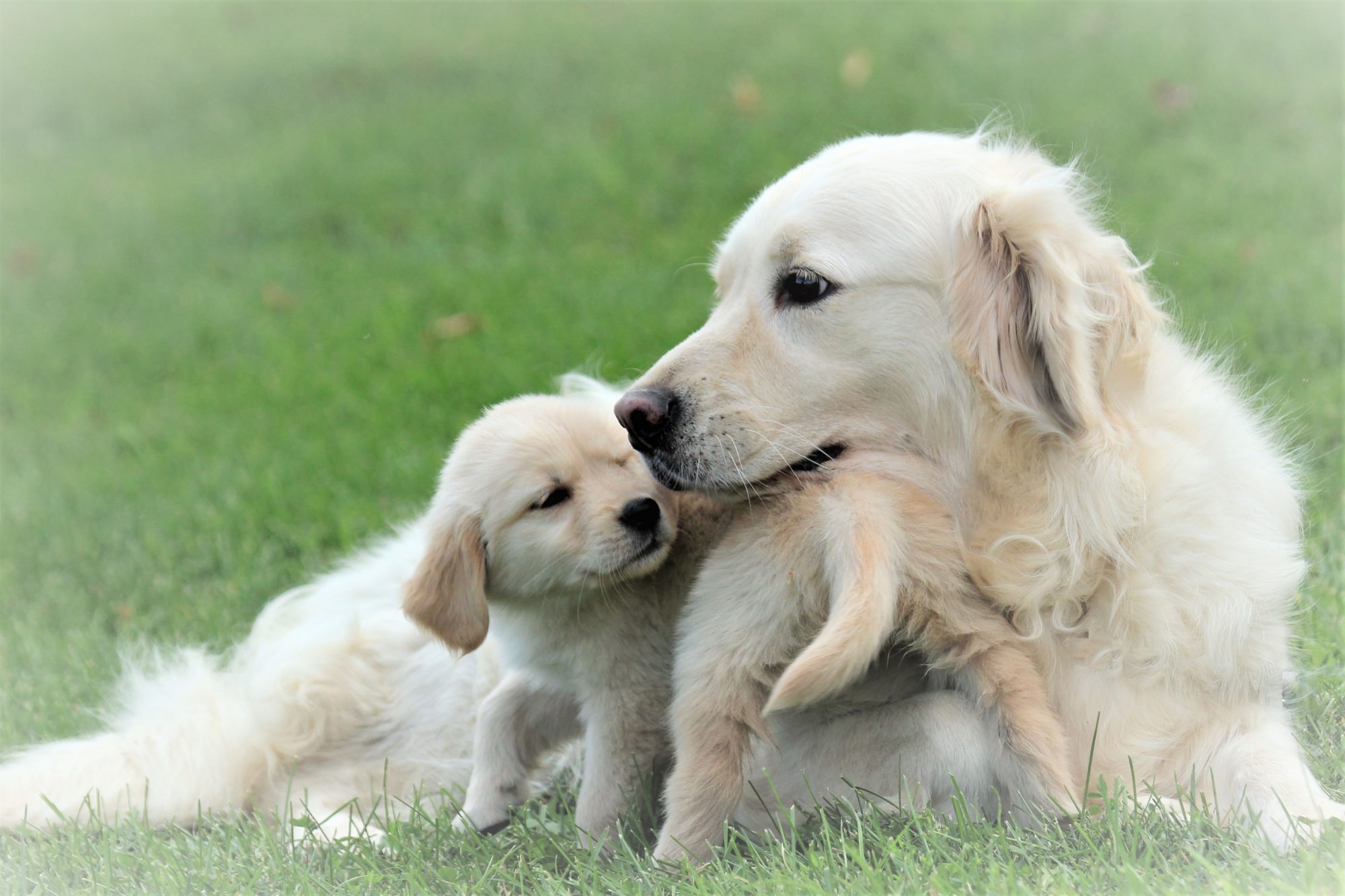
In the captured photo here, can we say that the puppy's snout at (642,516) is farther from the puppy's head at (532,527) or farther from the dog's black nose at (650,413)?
the dog's black nose at (650,413)

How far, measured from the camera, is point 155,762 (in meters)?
3.86

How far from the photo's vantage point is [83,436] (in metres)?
8.09

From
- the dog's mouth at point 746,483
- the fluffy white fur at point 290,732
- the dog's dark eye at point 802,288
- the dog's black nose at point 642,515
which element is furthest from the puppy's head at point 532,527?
the fluffy white fur at point 290,732

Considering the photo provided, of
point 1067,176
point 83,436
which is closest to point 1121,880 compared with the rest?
point 1067,176

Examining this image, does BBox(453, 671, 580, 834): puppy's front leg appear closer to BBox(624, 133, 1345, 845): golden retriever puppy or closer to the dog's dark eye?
BBox(624, 133, 1345, 845): golden retriever puppy

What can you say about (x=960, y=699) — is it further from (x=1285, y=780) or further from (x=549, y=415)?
(x=549, y=415)

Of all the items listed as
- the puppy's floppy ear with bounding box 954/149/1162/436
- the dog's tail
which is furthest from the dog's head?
the dog's tail

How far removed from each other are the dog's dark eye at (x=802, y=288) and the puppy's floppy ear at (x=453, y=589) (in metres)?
0.96

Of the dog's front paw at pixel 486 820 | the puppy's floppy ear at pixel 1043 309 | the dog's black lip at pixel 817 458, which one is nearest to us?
the puppy's floppy ear at pixel 1043 309

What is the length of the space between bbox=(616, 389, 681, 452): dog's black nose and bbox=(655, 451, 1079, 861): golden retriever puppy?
0.34 m

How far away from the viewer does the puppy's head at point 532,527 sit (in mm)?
3121

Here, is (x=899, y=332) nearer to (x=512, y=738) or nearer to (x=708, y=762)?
(x=708, y=762)

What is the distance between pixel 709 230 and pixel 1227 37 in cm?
545

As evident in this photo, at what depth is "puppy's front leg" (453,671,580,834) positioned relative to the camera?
11.1ft
